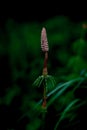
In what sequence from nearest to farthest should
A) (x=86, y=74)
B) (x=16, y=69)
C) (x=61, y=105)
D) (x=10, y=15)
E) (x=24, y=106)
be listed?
(x=86, y=74) → (x=61, y=105) → (x=24, y=106) → (x=16, y=69) → (x=10, y=15)

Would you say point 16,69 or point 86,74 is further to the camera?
point 16,69

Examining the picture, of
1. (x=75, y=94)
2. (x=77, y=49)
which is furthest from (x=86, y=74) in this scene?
(x=77, y=49)

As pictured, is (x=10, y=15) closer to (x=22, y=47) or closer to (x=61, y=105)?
(x=22, y=47)

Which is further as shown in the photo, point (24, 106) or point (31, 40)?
point (31, 40)

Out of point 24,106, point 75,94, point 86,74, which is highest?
point 86,74

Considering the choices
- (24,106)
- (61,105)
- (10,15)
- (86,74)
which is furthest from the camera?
(10,15)

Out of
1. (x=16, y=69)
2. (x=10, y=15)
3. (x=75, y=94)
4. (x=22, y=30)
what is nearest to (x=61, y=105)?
(x=75, y=94)

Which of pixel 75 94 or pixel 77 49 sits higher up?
pixel 77 49

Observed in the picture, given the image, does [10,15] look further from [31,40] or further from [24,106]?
[24,106]

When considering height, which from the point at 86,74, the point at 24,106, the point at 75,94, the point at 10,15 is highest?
the point at 10,15
